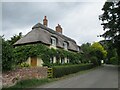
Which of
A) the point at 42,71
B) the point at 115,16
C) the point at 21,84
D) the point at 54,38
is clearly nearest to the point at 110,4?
the point at 115,16

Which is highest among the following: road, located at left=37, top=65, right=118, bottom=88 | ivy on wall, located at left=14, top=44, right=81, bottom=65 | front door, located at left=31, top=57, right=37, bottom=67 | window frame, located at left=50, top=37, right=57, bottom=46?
window frame, located at left=50, top=37, right=57, bottom=46

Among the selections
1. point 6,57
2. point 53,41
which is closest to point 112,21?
point 53,41

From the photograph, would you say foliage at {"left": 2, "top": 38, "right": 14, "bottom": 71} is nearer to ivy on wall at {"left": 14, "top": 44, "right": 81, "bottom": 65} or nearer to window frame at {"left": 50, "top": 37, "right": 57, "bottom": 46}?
ivy on wall at {"left": 14, "top": 44, "right": 81, "bottom": 65}

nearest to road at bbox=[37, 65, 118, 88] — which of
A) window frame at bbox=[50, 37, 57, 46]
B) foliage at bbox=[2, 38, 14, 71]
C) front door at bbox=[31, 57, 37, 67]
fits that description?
foliage at bbox=[2, 38, 14, 71]

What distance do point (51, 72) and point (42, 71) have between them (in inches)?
57.2

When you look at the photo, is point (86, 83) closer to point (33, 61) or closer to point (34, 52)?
point (34, 52)

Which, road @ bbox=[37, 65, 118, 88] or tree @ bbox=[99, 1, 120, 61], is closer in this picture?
road @ bbox=[37, 65, 118, 88]

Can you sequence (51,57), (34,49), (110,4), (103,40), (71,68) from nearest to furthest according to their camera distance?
(71,68)
(34,49)
(51,57)
(110,4)
(103,40)

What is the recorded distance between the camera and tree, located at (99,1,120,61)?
118 feet

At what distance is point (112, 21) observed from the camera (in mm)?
36781

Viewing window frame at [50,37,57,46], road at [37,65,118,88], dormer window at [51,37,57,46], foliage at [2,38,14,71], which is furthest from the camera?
dormer window at [51,37,57,46]

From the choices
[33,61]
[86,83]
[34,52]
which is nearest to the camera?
[86,83]

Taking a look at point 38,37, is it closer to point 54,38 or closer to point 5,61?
point 54,38

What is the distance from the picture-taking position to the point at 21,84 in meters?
14.5
